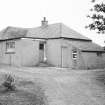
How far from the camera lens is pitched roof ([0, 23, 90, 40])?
98.0 feet

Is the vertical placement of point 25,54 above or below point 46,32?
below

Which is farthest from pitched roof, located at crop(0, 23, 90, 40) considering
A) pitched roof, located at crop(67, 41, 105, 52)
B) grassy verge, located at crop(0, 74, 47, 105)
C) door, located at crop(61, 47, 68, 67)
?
grassy verge, located at crop(0, 74, 47, 105)

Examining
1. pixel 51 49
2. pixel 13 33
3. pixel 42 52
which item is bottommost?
pixel 42 52

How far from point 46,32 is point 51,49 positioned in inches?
148

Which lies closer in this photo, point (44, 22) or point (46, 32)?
point (46, 32)

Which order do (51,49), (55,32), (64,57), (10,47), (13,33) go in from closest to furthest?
(64,57) → (51,49) → (10,47) → (55,32) → (13,33)

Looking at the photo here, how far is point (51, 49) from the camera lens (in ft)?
98.6

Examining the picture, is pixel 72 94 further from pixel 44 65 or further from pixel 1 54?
pixel 1 54

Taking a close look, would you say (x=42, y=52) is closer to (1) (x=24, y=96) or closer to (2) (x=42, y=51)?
(2) (x=42, y=51)

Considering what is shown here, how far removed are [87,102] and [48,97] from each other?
237 cm

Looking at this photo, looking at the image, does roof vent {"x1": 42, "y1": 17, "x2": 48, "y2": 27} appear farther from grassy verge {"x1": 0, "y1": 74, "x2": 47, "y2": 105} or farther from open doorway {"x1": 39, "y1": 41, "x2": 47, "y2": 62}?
grassy verge {"x1": 0, "y1": 74, "x2": 47, "y2": 105}

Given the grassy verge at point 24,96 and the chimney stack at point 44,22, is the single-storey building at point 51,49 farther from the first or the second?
the grassy verge at point 24,96

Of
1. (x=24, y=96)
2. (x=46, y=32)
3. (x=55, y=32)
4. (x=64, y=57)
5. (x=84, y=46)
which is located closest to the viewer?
(x=24, y=96)

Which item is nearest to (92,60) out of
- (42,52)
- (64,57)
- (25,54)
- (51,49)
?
(64,57)
